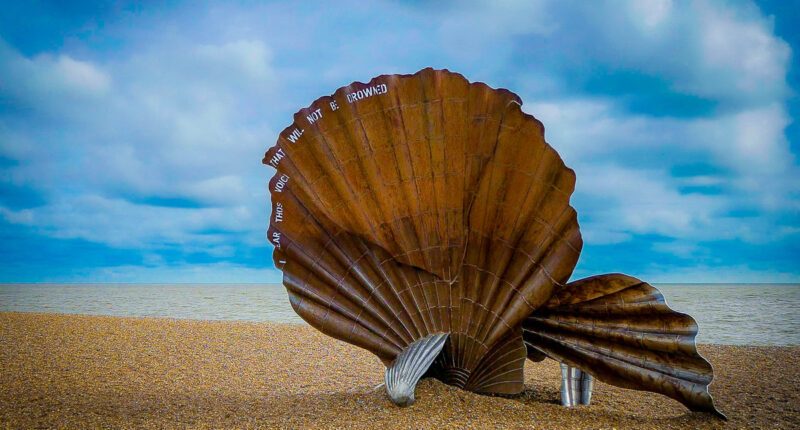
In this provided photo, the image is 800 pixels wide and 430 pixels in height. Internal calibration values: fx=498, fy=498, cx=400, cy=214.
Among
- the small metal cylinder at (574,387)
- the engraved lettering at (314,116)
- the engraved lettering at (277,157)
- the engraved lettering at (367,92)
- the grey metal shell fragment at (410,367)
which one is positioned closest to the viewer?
the grey metal shell fragment at (410,367)

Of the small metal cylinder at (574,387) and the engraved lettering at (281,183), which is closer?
the engraved lettering at (281,183)

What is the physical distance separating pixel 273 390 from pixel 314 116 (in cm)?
363

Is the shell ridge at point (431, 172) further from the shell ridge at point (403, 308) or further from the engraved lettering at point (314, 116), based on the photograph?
the engraved lettering at point (314, 116)

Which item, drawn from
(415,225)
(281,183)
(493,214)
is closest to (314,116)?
(281,183)

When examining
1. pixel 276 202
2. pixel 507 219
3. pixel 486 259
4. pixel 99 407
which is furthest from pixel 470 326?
pixel 99 407

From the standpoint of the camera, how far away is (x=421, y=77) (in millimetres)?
4195

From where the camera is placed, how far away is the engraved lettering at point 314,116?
4375 millimetres

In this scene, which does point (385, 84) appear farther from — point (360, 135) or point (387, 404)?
point (387, 404)

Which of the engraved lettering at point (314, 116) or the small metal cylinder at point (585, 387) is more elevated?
the engraved lettering at point (314, 116)

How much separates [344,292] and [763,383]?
20.9 ft

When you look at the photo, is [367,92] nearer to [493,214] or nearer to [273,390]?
[493,214]

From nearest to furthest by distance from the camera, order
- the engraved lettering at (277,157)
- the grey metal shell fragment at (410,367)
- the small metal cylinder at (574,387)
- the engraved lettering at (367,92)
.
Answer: the grey metal shell fragment at (410,367) → the engraved lettering at (367,92) → the engraved lettering at (277,157) → the small metal cylinder at (574,387)

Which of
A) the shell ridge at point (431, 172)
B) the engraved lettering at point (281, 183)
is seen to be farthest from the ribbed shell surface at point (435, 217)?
the engraved lettering at point (281, 183)

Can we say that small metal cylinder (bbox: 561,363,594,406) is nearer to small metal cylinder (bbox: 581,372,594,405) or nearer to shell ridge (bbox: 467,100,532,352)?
small metal cylinder (bbox: 581,372,594,405)
